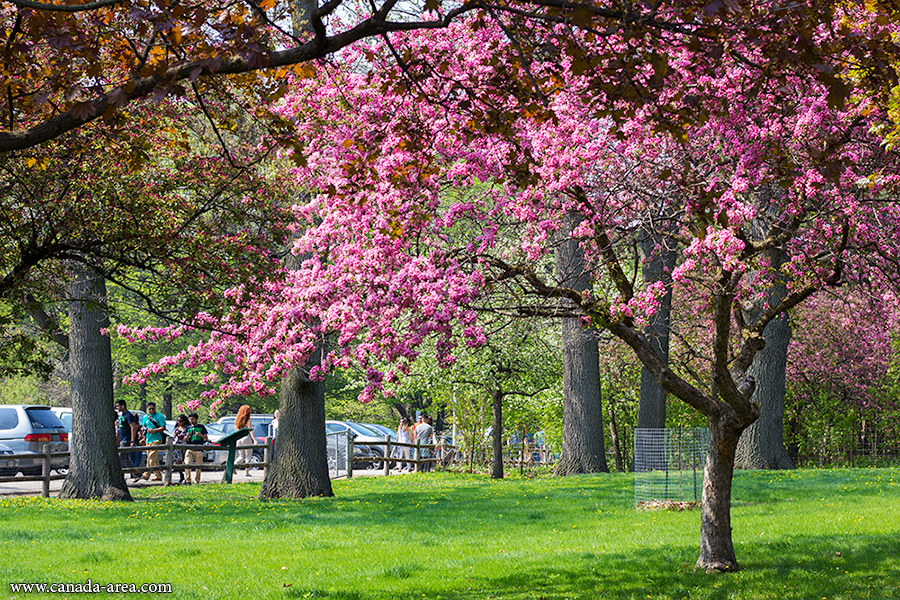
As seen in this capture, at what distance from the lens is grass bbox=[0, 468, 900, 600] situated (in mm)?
7719

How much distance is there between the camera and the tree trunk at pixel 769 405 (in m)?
20.1

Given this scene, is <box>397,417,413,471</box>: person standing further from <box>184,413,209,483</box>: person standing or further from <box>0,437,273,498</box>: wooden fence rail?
<box>184,413,209,483</box>: person standing

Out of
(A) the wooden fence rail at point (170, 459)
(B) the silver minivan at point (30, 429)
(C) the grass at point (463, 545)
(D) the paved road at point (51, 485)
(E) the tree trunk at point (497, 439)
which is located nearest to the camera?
(C) the grass at point (463, 545)

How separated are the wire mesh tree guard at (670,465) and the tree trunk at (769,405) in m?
6.60

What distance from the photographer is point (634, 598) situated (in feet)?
23.8

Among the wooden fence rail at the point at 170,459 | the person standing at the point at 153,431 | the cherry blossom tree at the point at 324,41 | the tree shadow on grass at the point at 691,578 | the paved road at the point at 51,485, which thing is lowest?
the paved road at the point at 51,485

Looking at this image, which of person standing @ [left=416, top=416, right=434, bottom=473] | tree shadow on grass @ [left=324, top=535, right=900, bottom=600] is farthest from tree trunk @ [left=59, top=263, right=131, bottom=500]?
person standing @ [left=416, top=416, right=434, bottom=473]

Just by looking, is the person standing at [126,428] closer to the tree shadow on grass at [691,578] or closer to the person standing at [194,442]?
the person standing at [194,442]

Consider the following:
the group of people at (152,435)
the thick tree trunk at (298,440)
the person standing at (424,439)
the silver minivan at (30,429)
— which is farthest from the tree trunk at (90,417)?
the person standing at (424,439)

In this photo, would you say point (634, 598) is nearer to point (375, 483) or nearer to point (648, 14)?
point (648, 14)

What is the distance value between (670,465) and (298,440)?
6250 mm

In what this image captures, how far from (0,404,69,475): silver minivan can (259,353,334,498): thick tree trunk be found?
7.11 metres

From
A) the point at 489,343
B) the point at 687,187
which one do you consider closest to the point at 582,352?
the point at 489,343

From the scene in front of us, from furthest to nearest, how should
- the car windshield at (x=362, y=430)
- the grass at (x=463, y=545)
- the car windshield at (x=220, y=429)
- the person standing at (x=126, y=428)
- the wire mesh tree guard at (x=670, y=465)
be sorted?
the car windshield at (x=220, y=429) → the car windshield at (x=362, y=430) → the person standing at (x=126, y=428) → the wire mesh tree guard at (x=670, y=465) → the grass at (x=463, y=545)
